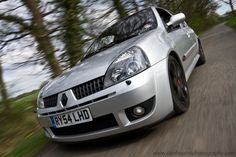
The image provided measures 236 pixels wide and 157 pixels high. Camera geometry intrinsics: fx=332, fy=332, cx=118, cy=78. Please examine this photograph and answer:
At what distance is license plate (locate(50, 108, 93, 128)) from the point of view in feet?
11.0

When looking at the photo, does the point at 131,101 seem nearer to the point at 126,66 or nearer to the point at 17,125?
the point at 126,66

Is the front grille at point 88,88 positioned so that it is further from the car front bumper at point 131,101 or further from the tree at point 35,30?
the tree at point 35,30

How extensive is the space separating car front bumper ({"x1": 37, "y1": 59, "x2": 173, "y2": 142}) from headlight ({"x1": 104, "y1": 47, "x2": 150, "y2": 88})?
0.23ft

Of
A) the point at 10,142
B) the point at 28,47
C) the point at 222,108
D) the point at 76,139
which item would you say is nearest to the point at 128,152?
the point at 76,139

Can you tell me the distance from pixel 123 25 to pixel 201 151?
8.92 feet

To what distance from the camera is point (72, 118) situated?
3.46 meters

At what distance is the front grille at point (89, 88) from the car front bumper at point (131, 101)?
0.06 metres

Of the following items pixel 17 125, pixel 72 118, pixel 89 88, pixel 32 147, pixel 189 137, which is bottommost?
pixel 17 125

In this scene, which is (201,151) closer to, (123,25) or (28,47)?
(123,25)

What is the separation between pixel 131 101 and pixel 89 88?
469 mm

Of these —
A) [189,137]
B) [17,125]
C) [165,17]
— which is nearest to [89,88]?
[189,137]

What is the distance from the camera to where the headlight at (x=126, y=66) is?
3346mm

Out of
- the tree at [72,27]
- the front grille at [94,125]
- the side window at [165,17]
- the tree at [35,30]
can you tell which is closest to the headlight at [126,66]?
the front grille at [94,125]

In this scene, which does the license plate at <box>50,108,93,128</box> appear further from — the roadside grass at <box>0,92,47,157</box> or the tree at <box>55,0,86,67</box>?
the tree at <box>55,0,86,67</box>
